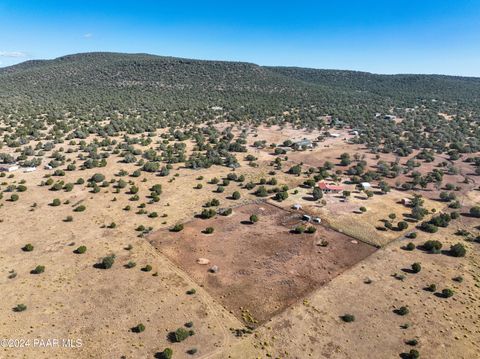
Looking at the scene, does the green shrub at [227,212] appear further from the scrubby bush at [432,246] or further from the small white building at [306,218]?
the scrubby bush at [432,246]

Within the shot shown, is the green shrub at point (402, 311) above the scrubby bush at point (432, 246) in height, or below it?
below

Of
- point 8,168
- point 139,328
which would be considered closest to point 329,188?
point 139,328

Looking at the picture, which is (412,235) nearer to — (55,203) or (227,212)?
(227,212)

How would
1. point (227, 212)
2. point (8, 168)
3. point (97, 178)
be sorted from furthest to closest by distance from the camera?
point (8, 168) < point (97, 178) < point (227, 212)

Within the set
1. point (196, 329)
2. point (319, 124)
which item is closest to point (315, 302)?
point (196, 329)

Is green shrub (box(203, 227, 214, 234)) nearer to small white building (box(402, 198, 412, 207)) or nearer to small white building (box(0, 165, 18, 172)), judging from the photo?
small white building (box(402, 198, 412, 207))

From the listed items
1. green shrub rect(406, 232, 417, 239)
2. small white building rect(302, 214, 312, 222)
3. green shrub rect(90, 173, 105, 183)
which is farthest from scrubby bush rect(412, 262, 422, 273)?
green shrub rect(90, 173, 105, 183)

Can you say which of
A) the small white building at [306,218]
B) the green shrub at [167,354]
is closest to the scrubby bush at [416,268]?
the small white building at [306,218]

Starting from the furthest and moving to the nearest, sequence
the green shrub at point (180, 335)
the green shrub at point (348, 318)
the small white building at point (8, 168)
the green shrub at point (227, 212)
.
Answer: the small white building at point (8, 168) < the green shrub at point (227, 212) < the green shrub at point (348, 318) < the green shrub at point (180, 335)
